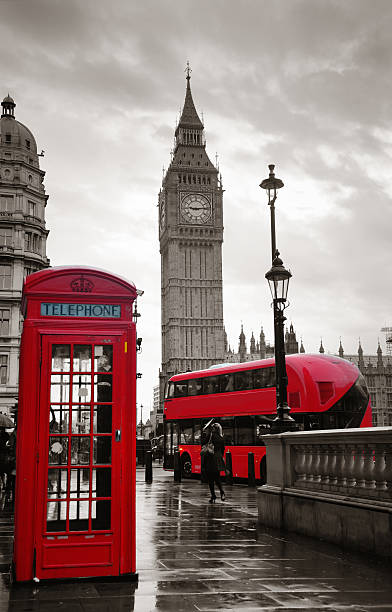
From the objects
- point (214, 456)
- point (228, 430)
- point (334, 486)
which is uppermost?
point (228, 430)

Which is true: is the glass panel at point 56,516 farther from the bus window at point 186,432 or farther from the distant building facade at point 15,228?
the distant building facade at point 15,228

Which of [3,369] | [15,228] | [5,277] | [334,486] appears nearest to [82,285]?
[334,486]

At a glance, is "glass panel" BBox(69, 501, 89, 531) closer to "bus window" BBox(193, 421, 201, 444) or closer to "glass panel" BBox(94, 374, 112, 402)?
"glass panel" BBox(94, 374, 112, 402)

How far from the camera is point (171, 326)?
94812 mm

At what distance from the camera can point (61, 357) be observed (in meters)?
6.12

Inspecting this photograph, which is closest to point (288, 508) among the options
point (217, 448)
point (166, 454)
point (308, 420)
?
point (217, 448)

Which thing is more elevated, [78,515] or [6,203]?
[6,203]

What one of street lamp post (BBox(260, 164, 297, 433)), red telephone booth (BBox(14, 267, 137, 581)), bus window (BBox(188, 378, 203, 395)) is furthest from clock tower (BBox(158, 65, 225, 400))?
red telephone booth (BBox(14, 267, 137, 581))

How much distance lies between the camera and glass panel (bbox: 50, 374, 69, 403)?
6.00 meters

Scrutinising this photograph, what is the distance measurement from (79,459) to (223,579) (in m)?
1.76

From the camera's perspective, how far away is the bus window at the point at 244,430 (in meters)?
19.7

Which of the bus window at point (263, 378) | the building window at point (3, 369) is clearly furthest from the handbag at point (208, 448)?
the building window at point (3, 369)

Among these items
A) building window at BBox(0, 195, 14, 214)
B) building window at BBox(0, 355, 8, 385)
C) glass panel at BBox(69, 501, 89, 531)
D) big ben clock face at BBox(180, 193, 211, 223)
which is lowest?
glass panel at BBox(69, 501, 89, 531)

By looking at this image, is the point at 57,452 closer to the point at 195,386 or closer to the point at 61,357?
the point at 61,357
